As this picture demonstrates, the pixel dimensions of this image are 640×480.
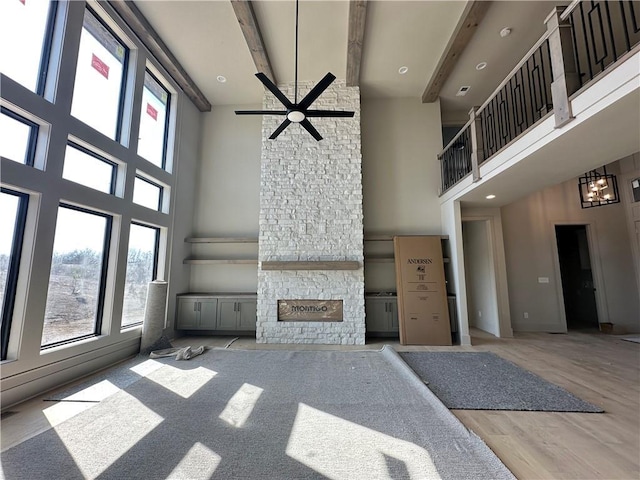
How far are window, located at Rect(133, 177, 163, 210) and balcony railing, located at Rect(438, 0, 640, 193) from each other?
17.9 feet

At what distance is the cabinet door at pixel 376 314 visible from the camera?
502 centimetres

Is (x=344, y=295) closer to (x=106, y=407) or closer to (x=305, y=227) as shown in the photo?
(x=305, y=227)

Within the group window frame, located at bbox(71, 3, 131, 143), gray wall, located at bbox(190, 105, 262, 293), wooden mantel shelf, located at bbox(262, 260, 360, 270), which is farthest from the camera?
gray wall, located at bbox(190, 105, 262, 293)

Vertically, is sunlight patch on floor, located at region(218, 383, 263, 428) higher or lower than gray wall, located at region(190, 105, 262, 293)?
lower

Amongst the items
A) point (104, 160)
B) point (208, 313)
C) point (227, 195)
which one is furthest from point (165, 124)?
point (208, 313)

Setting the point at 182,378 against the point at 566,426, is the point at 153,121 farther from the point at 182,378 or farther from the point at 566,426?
the point at 566,426

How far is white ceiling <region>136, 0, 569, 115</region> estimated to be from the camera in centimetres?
391

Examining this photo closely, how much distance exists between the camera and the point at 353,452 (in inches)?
70.5

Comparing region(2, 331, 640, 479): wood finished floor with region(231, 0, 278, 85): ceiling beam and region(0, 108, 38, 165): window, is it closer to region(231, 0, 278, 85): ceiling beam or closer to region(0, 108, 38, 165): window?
region(0, 108, 38, 165): window

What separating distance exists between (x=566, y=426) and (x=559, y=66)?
3.28m

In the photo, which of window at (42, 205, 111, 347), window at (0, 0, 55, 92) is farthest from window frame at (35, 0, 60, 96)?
window at (42, 205, 111, 347)

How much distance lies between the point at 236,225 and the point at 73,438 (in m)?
4.26

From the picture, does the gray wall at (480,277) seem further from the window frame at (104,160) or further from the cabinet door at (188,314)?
the window frame at (104,160)

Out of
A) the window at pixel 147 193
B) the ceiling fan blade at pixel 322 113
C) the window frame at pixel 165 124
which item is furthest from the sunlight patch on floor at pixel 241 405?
the window frame at pixel 165 124
